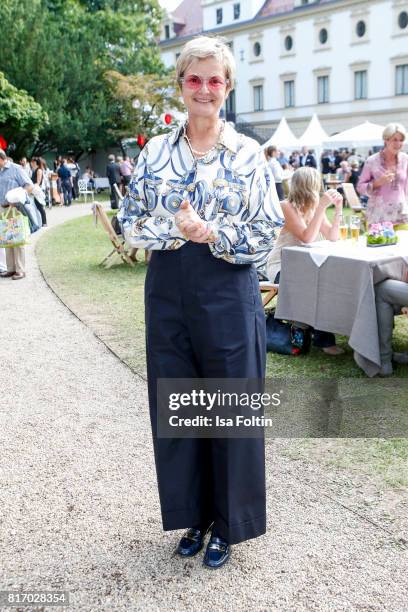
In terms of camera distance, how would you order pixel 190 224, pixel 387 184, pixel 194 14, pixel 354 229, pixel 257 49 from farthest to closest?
pixel 194 14 → pixel 257 49 → pixel 387 184 → pixel 354 229 → pixel 190 224

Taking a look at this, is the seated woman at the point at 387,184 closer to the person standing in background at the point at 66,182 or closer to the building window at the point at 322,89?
the person standing in background at the point at 66,182

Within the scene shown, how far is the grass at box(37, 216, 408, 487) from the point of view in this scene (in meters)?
3.91

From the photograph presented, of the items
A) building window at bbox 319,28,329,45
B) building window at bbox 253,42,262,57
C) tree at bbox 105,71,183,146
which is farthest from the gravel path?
building window at bbox 253,42,262,57

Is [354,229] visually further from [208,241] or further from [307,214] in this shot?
[208,241]

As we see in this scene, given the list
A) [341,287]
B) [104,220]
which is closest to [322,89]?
[104,220]

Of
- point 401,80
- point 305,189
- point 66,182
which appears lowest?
point 66,182

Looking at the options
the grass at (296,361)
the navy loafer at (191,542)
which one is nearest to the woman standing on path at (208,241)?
the navy loafer at (191,542)

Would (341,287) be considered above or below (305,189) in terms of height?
below

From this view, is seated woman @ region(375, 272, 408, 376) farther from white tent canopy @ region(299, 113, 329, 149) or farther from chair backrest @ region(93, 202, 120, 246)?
white tent canopy @ region(299, 113, 329, 149)

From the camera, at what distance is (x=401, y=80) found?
52.1 meters

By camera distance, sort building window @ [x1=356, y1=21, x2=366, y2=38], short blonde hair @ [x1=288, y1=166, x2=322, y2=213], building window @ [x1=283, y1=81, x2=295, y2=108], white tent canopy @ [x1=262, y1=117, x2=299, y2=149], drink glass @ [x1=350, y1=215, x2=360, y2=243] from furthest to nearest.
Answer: building window @ [x1=283, y1=81, x2=295, y2=108], building window @ [x1=356, y1=21, x2=366, y2=38], white tent canopy @ [x1=262, y1=117, x2=299, y2=149], drink glass @ [x1=350, y1=215, x2=360, y2=243], short blonde hair @ [x1=288, y1=166, x2=322, y2=213]

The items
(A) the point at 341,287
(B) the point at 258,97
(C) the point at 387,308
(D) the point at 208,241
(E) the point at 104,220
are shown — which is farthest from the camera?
(B) the point at 258,97

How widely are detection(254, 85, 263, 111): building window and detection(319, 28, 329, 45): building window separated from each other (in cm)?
723

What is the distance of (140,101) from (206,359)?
133 ft
